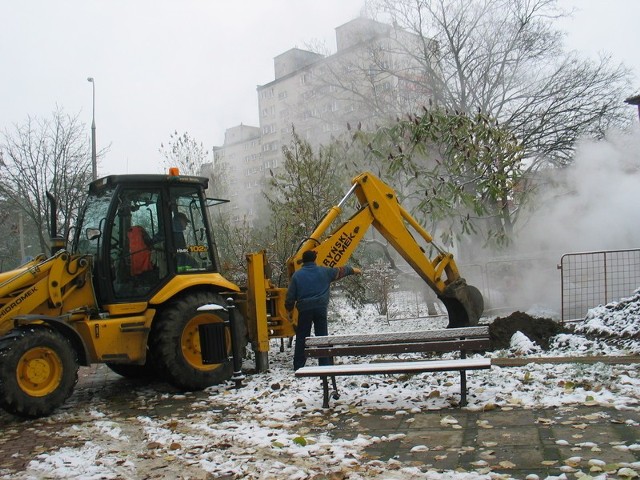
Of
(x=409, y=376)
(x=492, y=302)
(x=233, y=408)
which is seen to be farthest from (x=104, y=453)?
(x=492, y=302)

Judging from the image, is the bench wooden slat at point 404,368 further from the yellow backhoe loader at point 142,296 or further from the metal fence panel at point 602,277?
the metal fence panel at point 602,277

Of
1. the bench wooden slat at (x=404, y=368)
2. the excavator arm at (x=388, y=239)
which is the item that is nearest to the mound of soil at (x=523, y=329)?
the excavator arm at (x=388, y=239)

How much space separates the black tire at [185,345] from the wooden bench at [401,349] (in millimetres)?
1819

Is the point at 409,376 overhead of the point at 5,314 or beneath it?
beneath

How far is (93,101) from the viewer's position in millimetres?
21344

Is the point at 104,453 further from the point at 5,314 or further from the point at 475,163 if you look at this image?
the point at 475,163

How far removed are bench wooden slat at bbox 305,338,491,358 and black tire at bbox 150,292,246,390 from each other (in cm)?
179

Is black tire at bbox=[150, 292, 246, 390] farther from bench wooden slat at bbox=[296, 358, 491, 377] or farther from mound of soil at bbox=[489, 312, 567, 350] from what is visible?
mound of soil at bbox=[489, 312, 567, 350]

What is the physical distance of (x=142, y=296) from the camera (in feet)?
26.7

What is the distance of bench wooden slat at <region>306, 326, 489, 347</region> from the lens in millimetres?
6555

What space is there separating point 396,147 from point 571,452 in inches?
340

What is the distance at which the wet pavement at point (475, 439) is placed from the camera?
4.37 metres

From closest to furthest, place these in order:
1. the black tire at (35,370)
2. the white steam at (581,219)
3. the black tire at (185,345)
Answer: the black tire at (35,370), the black tire at (185,345), the white steam at (581,219)

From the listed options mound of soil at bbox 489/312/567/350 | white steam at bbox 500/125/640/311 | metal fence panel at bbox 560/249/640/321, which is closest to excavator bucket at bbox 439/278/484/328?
mound of soil at bbox 489/312/567/350
